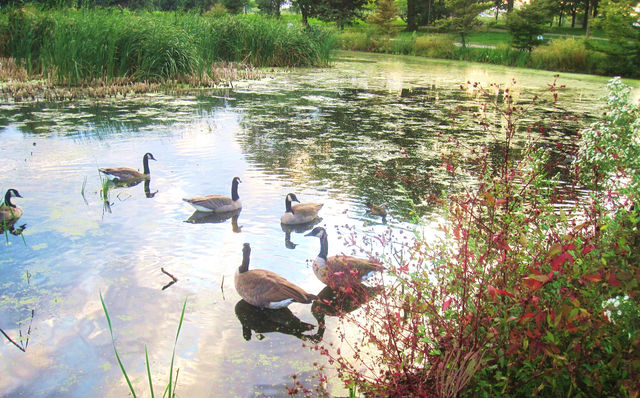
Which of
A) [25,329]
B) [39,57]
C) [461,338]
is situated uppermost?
[39,57]

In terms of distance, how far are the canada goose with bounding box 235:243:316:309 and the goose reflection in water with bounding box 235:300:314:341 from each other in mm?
82

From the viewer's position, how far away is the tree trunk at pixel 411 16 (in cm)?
5878

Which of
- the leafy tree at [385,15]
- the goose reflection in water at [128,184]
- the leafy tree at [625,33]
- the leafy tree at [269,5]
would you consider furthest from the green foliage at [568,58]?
the leafy tree at [269,5]

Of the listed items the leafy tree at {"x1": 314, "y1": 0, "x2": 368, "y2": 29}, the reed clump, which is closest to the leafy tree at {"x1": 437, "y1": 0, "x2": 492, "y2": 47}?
the leafy tree at {"x1": 314, "y1": 0, "x2": 368, "y2": 29}

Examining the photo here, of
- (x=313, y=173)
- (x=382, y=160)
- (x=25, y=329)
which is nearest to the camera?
(x=25, y=329)

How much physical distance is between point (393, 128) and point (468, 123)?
2.53 m

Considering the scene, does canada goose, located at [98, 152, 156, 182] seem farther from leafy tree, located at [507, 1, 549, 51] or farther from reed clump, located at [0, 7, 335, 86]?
leafy tree, located at [507, 1, 549, 51]

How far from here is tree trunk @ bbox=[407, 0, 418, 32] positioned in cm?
5878

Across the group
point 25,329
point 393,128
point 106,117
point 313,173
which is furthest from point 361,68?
point 25,329

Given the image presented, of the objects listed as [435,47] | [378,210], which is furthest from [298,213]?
[435,47]

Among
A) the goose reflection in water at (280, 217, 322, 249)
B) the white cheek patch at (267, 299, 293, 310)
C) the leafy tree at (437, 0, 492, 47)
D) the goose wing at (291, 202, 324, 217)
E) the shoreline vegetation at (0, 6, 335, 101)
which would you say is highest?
the leafy tree at (437, 0, 492, 47)

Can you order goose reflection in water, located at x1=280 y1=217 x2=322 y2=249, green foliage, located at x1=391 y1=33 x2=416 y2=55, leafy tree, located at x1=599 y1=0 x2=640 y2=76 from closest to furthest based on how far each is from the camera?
goose reflection in water, located at x1=280 y1=217 x2=322 y2=249
leafy tree, located at x1=599 y1=0 x2=640 y2=76
green foliage, located at x1=391 y1=33 x2=416 y2=55

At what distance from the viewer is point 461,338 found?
9.66ft

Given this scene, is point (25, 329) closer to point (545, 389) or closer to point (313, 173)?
point (545, 389)
